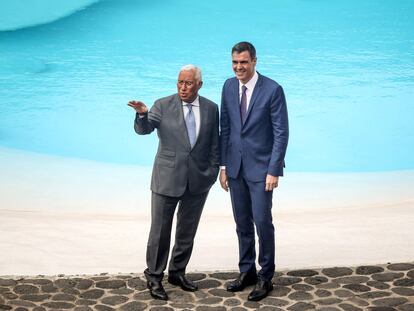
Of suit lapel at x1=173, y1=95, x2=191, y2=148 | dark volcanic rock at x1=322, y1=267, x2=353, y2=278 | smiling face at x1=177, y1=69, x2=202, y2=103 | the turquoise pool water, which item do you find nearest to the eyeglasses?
smiling face at x1=177, y1=69, x2=202, y2=103

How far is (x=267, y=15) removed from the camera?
17922 millimetres

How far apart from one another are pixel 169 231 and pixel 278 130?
0.96m

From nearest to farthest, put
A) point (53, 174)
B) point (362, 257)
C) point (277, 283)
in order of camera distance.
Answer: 1. point (277, 283)
2. point (362, 257)
3. point (53, 174)

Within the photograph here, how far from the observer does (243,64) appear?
5.94 m

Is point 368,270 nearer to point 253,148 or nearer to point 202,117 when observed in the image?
point 253,148

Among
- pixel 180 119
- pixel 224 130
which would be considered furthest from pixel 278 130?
pixel 180 119

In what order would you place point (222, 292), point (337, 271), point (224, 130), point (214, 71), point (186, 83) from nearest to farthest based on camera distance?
point (186, 83) < point (224, 130) < point (222, 292) < point (337, 271) < point (214, 71)

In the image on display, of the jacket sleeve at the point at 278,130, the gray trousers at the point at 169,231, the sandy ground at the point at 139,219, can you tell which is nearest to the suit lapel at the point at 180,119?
the gray trousers at the point at 169,231

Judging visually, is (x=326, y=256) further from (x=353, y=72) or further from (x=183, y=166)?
(x=353, y=72)

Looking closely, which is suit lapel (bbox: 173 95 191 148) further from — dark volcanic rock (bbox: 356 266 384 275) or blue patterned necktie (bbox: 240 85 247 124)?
dark volcanic rock (bbox: 356 266 384 275)

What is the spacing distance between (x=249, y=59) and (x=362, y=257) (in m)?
1.92

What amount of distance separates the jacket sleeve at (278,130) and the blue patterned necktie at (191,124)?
1.63ft

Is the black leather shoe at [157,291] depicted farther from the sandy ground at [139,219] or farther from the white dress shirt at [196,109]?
the white dress shirt at [196,109]

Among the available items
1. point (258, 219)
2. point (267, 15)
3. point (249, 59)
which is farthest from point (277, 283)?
point (267, 15)
